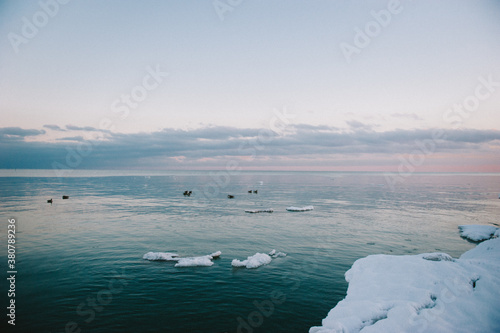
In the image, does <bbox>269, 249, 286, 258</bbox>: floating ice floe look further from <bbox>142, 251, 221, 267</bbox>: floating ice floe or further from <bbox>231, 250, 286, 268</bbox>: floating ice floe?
<bbox>142, 251, 221, 267</bbox>: floating ice floe

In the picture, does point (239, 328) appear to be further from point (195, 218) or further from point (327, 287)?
point (195, 218)

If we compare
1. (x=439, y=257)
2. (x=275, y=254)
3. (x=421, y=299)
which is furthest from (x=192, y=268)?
(x=439, y=257)

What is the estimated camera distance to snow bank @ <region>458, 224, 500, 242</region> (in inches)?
1061

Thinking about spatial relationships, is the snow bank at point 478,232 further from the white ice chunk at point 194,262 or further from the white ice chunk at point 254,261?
the white ice chunk at point 194,262

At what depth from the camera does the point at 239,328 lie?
11.8 m

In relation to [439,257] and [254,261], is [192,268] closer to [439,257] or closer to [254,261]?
[254,261]

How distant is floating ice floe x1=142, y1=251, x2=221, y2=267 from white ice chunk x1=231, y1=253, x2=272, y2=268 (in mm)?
1838

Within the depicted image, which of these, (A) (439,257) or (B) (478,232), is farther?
(B) (478,232)

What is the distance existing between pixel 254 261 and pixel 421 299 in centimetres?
1049

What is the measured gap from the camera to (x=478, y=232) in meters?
27.9

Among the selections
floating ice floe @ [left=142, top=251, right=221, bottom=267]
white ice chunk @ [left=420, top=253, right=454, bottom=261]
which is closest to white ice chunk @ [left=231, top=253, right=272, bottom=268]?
floating ice floe @ [left=142, top=251, right=221, bottom=267]

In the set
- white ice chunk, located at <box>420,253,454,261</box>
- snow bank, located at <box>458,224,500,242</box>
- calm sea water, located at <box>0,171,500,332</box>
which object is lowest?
calm sea water, located at <box>0,171,500,332</box>

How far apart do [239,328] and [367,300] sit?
6.34 m

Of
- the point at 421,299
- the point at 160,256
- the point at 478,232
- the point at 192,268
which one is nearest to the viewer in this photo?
the point at 421,299
